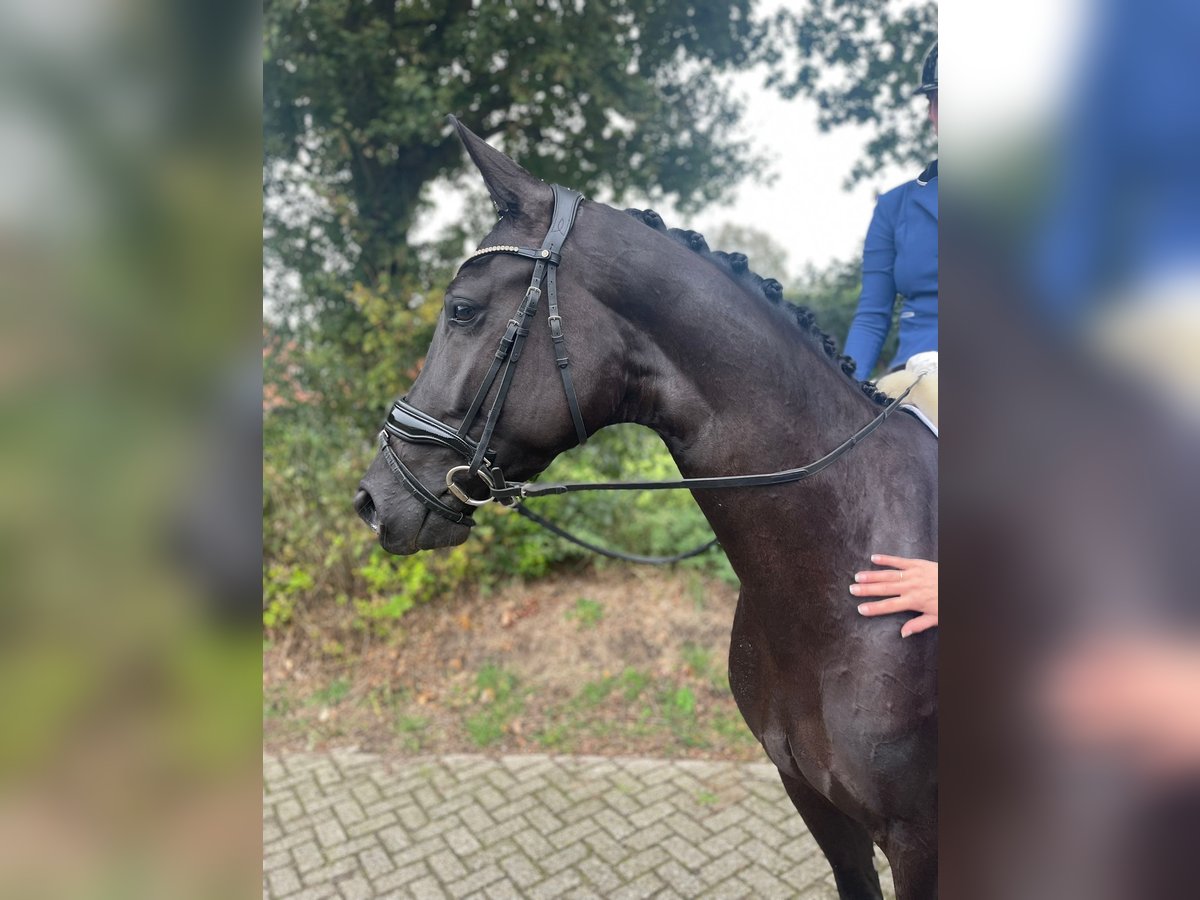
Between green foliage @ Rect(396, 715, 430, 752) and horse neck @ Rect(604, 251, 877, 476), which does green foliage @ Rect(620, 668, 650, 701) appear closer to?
green foliage @ Rect(396, 715, 430, 752)

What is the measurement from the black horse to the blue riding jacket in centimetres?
78

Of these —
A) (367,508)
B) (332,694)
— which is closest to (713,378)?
(367,508)

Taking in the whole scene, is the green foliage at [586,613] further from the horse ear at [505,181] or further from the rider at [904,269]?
the horse ear at [505,181]

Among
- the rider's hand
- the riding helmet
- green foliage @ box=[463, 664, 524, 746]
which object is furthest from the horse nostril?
green foliage @ box=[463, 664, 524, 746]

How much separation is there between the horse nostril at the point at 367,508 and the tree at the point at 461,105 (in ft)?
12.9

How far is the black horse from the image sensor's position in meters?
1.60

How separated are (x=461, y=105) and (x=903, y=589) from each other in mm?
5190

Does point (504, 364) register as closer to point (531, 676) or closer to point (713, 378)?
point (713, 378)

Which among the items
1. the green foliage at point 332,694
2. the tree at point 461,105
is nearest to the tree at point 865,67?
the tree at point 461,105

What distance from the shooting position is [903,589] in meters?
1.60
